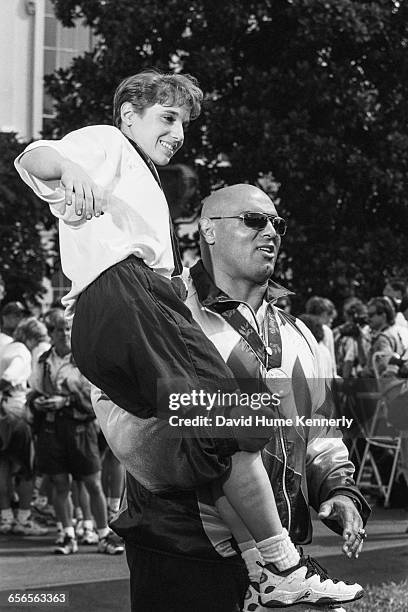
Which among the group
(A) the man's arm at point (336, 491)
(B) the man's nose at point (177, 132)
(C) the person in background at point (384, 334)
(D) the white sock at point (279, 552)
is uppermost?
(B) the man's nose at point (177, 132)

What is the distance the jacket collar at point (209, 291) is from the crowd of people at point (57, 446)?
208 inches

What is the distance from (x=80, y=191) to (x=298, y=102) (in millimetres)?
13440

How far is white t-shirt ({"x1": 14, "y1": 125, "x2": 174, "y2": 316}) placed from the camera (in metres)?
3.09

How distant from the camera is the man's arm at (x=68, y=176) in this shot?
112 inches

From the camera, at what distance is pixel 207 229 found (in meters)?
3.39

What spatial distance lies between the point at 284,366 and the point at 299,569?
0.55 m

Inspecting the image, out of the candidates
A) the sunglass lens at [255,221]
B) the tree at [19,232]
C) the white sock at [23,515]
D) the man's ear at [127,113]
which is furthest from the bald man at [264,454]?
the tree at [19,232]

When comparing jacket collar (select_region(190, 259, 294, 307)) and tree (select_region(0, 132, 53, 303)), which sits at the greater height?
jacket collar (select_region(190, 259, 294, 307))

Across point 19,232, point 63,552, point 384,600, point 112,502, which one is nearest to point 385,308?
point 112,502

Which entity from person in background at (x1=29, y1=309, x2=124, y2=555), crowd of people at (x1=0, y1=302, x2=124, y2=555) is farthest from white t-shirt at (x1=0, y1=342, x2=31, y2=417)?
person in background at (x1=29, y1=309, x2=124, y2=555)

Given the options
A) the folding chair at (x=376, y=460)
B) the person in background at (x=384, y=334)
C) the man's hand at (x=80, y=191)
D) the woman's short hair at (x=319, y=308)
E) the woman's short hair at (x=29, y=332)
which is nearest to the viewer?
the man's hand at (x=80, y=191)

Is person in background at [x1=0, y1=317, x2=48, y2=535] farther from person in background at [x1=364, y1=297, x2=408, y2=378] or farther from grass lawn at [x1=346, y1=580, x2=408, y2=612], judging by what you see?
grass lawn at [x1=346, y1=580, x2=408, y2=612]

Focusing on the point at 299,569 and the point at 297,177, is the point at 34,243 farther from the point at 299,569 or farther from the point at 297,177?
the point at 299,569

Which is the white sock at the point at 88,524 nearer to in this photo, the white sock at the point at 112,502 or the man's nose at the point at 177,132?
the white sock at the point at 112,502
